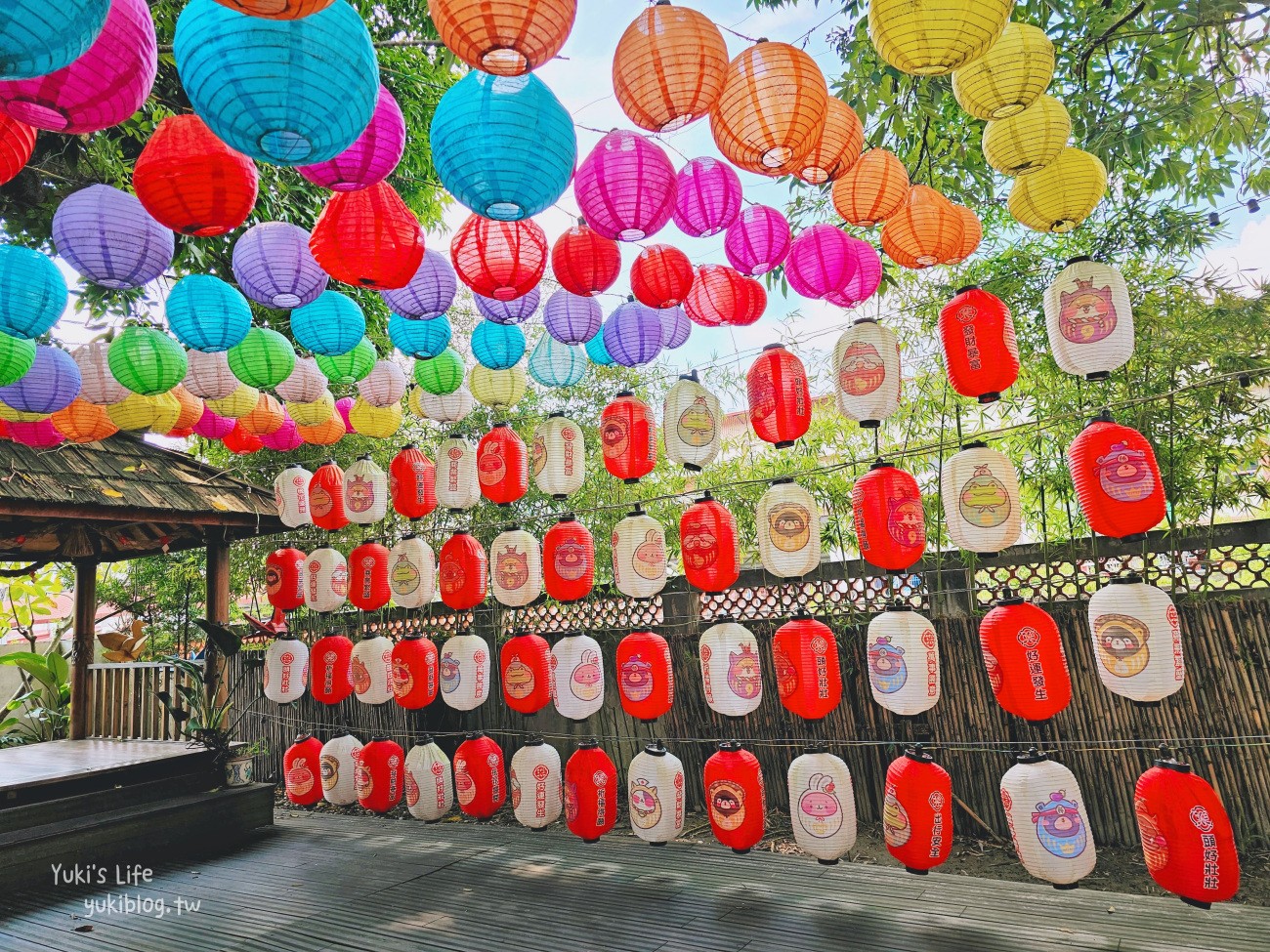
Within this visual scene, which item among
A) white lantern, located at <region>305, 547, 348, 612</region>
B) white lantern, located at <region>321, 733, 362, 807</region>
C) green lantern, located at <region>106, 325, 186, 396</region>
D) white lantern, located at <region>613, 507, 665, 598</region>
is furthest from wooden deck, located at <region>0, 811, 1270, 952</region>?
green lantern, located at <region>106, 325, 186, 396</region>

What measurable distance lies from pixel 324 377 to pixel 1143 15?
525 cm

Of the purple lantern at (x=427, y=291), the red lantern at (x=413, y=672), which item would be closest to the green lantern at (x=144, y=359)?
the purple lantern at (x=427, y=291)

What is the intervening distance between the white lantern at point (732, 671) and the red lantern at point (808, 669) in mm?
210

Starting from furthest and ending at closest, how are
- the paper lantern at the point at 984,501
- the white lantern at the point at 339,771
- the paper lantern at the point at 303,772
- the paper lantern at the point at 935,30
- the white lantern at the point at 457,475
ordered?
the paper lantern at the point at 303,772, the white lantern at the point at 339,771, the white lantern at the point at 457,475, the paper lantern at the point at 984,501, the paper lantern at the point at 935,30

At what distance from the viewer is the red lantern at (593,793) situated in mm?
4531

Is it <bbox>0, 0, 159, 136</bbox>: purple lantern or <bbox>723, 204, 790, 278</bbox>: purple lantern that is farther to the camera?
<bbox>723, 204, 790, 278</bbox>: purple lantern

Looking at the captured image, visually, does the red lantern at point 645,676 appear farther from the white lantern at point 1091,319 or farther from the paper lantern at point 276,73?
the paper lantern at point 276,73

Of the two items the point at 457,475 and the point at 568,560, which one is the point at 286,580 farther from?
the point at 568,560

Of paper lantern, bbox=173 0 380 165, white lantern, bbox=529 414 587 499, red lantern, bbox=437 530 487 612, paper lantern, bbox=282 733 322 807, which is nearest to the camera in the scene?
paper lantern, bbox=173 0 380 165

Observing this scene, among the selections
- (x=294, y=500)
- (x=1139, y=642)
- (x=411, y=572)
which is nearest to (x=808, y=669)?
(x=1139, y=642)

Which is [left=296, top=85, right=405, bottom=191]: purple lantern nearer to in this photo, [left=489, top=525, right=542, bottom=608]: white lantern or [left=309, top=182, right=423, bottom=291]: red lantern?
[left=309, top=182, right=423, bottom=291]: red lantern

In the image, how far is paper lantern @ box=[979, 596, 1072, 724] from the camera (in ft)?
10.5

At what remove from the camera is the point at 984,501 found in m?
3.35

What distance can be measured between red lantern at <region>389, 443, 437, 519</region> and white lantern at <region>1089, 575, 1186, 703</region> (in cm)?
418
